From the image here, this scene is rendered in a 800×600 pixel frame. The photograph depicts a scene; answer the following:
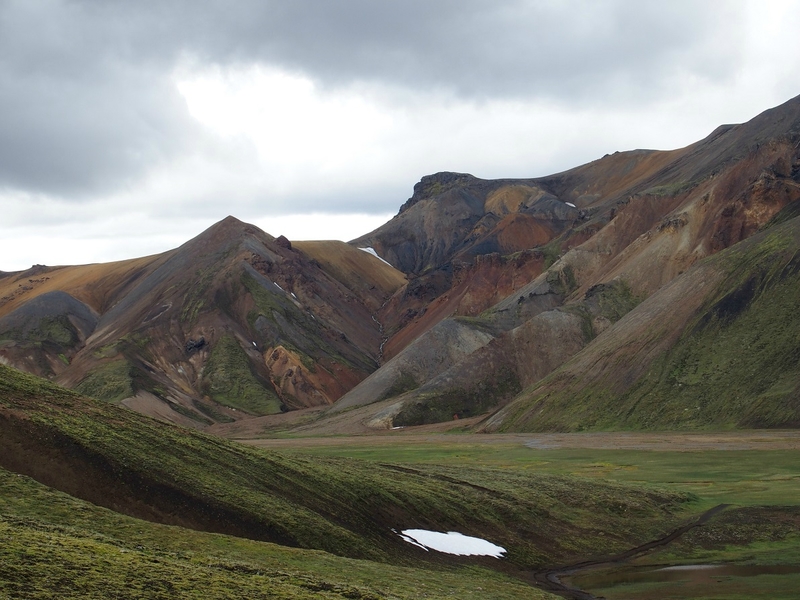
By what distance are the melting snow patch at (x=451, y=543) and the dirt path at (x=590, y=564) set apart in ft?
8.87

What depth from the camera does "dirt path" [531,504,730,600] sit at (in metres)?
37.5

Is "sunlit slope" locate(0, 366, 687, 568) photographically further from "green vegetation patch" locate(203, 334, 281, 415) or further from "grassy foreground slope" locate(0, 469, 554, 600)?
"green vegetation patch" locate(203, 334, 281, 415)

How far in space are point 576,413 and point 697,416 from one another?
57.9ft

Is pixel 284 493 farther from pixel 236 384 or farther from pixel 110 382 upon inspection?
pixel 236 384

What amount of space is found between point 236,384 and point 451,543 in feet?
493

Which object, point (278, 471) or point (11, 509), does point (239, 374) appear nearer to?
point (278, 471)

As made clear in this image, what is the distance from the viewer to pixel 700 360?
4648 inches

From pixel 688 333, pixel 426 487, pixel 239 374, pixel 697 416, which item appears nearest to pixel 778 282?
pixel 688 333

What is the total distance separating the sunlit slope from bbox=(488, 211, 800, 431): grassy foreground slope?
56.4m

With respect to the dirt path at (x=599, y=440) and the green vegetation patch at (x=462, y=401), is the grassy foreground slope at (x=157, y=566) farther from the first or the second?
the green vegetation patch at (x=462, y=401)

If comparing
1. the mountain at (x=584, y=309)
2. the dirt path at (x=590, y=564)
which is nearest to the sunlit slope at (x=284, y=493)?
the dirt path at (x=590, y=564)

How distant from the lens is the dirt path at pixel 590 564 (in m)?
37.5

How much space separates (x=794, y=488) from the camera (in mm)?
60719

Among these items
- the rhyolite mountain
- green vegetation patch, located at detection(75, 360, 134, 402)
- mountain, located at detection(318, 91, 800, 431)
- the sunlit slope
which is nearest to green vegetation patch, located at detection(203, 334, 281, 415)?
the rhyolite mountain
